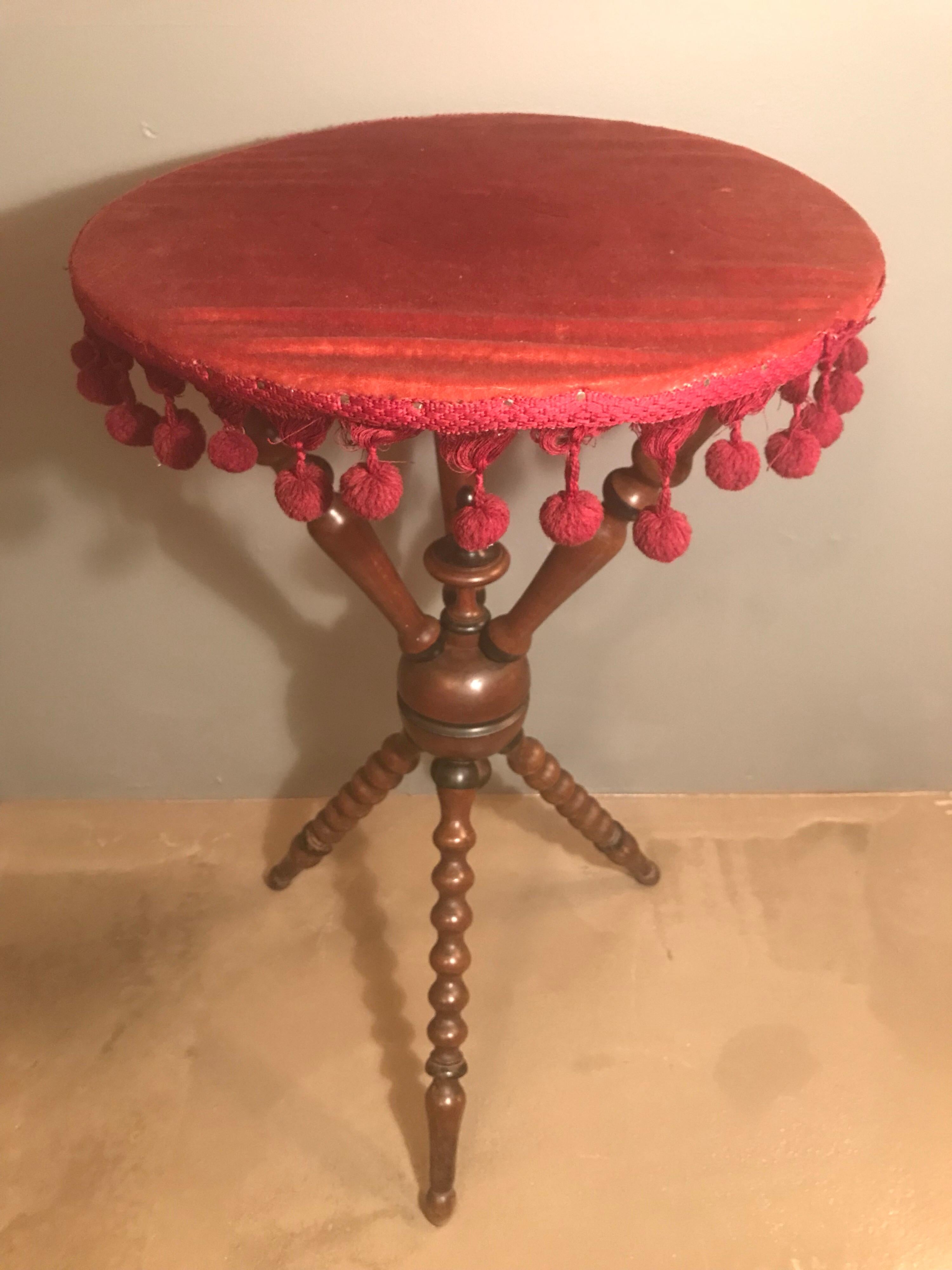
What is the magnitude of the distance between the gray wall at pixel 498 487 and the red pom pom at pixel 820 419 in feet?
1.06

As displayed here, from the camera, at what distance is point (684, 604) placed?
1.13 metres

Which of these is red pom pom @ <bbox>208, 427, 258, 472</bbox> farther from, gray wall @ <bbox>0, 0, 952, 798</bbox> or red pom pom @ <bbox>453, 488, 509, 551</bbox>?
gray wall @ <bbox>0, 0, 952, 798</bbox>

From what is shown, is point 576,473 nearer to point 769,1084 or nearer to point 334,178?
point 334,178

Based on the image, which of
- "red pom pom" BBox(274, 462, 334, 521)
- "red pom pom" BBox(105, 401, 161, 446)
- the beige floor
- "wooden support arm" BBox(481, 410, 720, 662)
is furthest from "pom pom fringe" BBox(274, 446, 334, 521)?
the beige floor

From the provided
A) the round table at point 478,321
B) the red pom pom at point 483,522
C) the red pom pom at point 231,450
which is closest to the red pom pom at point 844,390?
the round table at point 478,321

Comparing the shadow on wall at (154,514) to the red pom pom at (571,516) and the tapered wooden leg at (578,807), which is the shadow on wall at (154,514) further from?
the red pom pom at (571,516)

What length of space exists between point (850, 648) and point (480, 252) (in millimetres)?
755

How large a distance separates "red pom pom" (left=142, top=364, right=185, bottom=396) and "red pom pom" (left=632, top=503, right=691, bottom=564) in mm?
283

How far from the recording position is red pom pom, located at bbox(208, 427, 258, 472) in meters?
0.60

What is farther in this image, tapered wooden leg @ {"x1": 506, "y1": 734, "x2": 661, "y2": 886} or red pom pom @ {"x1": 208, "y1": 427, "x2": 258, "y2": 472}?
tapered wooden leg @ {"x1": 506, "y1": 734, "x2": 661, "y2": 886}

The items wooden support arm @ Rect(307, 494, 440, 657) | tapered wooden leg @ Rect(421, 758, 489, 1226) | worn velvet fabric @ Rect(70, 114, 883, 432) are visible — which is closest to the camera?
worn velvet fabric @ Rect(70, 114, 883, 432)

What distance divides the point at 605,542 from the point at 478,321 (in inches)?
9.4

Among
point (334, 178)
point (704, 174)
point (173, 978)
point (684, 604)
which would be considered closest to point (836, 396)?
point (704, 174)

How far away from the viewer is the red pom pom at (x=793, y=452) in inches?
24.0
